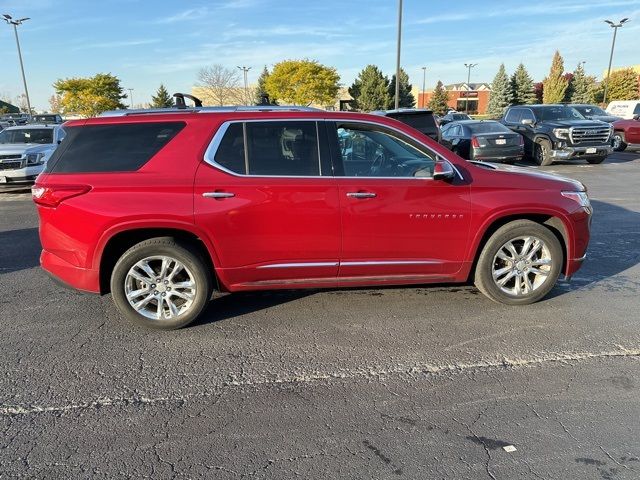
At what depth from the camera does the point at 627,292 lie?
15.8 feet

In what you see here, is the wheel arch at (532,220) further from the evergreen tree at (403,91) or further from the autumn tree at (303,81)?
the evergreen tree at (403,91)

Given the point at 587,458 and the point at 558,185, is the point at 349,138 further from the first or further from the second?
the point at 587,458

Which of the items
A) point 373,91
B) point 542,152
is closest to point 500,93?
point 373,91

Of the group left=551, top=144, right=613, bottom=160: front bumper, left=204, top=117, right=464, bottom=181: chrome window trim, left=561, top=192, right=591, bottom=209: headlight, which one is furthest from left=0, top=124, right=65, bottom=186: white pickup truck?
left=551, top=144, right=613, bottom=160: front bumper

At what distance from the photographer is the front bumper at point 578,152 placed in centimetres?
1512

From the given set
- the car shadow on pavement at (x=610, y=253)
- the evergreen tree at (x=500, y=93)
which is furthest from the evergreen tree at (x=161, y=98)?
the car shadow on pavement at (x=610, y=253)

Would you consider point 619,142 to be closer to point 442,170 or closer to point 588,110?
point 588,110

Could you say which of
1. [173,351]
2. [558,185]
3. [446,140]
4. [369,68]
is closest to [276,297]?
[173,351]

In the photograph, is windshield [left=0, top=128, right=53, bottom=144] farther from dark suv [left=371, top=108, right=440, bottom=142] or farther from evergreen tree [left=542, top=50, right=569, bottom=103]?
evergreen tree [left=542, top=50, right=569, bottom=103]

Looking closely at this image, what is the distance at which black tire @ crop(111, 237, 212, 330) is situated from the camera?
12.9 feet

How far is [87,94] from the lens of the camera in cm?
4947

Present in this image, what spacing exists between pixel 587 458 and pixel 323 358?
177 cm

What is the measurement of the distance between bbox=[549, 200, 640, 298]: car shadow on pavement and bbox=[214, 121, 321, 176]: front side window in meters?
2.81

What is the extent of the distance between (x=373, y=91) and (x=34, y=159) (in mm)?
50208
